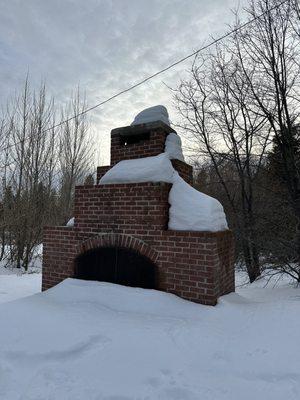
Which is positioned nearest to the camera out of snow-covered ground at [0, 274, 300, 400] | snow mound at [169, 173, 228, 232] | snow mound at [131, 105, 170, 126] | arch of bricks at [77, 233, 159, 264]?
snow-covered ground at [0, 274, 300, 400]

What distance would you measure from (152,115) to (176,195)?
172 centimetres

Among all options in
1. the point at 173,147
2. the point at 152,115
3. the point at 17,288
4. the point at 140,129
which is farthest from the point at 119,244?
the point at 17,288

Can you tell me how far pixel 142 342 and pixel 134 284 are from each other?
63.4 inches

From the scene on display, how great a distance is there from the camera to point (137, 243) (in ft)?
16.5

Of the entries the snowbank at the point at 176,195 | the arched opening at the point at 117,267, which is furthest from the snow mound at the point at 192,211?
the arched opening at the point at 117,267

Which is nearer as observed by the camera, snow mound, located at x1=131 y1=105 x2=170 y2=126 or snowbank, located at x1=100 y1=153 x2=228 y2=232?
snowbank, located at x1=100 y1=153 x2=228 y2=232

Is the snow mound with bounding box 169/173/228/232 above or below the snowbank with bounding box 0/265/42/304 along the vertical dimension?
above

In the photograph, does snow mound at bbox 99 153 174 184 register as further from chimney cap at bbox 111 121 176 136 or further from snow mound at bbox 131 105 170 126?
snow mound at bbox 131 105 170 126

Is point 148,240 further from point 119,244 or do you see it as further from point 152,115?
point 152,115

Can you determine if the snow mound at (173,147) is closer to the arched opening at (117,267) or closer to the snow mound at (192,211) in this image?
the snow mound at (192,211)

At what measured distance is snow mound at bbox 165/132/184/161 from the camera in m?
5.70

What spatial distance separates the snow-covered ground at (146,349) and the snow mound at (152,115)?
3.08 metres

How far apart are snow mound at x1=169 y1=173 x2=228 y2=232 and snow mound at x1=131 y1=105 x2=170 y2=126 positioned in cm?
138

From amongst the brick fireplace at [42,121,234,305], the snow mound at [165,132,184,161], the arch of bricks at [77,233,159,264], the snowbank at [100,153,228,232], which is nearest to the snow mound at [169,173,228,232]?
the snowbank at [100,153,228,232]
